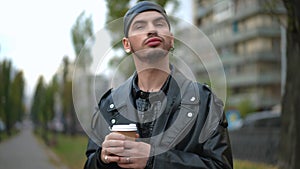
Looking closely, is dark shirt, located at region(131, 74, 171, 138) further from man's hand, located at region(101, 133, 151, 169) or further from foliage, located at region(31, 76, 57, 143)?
foliage, located at region(31, 76, 57, 143)

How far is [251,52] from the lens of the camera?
41438 mm

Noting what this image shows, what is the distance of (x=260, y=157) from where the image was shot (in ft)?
36.7

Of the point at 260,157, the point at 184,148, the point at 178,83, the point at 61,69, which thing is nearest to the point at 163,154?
the point at 184,148

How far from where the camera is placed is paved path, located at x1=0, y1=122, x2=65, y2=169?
227 inches

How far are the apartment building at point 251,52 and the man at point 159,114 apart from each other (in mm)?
38917

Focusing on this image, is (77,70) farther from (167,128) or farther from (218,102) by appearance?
(218,102)

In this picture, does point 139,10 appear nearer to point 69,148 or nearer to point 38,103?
point 38,103

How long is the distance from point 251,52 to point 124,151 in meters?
41.2

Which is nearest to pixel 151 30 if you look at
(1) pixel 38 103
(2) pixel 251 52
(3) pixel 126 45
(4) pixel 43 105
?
(3) pixel 126 45

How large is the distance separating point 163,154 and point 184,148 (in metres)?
0.09

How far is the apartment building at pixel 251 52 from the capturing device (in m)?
40.9

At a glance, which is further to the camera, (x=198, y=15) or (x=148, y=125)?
(x=198, y=15)

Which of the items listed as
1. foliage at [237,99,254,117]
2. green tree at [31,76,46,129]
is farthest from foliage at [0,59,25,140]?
foliage at [237,99,254,117]

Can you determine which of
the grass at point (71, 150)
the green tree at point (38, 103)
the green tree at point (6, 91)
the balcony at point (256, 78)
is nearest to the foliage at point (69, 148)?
the grass at point (71, 150)
